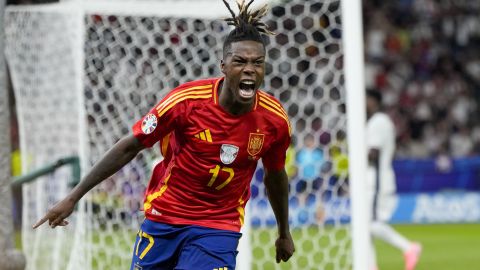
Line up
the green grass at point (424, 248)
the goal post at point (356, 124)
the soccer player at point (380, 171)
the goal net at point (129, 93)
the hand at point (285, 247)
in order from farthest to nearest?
the soccer player at point (380, 171) < the green grass at point (424, 248) < the goal net at point (129, 93) < the goal post at point (356, 124) < the hand at point (285, 247)

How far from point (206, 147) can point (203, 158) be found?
0.18ft

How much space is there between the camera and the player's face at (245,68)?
444cm

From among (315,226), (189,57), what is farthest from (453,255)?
(189,57)

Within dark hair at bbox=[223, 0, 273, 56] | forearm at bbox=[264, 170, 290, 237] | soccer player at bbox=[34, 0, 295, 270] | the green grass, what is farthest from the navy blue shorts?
the green grass

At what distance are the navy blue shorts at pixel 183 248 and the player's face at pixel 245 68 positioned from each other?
26.7 inches

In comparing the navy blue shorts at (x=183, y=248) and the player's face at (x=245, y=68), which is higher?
the player's face at (x=245, y=68)

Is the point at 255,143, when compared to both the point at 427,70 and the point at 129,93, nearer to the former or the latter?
the point at 129,93

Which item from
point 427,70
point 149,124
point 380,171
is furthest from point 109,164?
point 427,70

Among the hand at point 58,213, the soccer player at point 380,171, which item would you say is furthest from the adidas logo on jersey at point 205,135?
the soccer player at point 380,171

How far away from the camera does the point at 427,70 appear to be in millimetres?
22641

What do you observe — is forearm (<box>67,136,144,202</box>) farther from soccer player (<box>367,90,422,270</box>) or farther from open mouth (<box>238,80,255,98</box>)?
soccer player (<box>367,90,422,270</box>)

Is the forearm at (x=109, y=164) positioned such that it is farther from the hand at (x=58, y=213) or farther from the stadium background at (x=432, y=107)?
the stadium background at (x=432, y=107)

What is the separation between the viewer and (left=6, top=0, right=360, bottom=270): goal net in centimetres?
772

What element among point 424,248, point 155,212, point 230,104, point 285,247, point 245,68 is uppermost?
point 245,68
